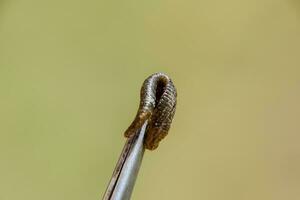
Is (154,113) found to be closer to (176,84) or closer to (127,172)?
(127,172)

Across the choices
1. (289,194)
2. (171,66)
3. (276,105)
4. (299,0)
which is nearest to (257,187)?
(289,194)

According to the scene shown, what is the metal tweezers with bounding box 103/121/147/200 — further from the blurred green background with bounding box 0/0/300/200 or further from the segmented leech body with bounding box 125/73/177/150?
the blurred green background with bounding box 0/0/300/200

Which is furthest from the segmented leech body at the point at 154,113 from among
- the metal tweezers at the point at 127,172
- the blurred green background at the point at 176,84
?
the blurred green background at the point at 176,84

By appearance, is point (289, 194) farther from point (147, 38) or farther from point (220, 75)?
point (147, 38)

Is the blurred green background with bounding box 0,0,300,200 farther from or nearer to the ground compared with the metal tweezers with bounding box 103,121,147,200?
farther from the ground

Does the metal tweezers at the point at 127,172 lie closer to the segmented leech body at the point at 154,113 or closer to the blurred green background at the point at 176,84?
the segmented leech body at the point at 154,113

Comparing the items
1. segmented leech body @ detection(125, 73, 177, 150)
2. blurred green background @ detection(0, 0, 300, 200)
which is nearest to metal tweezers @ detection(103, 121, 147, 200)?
segmented leech body @ detection(125, 73, 177, 150)
